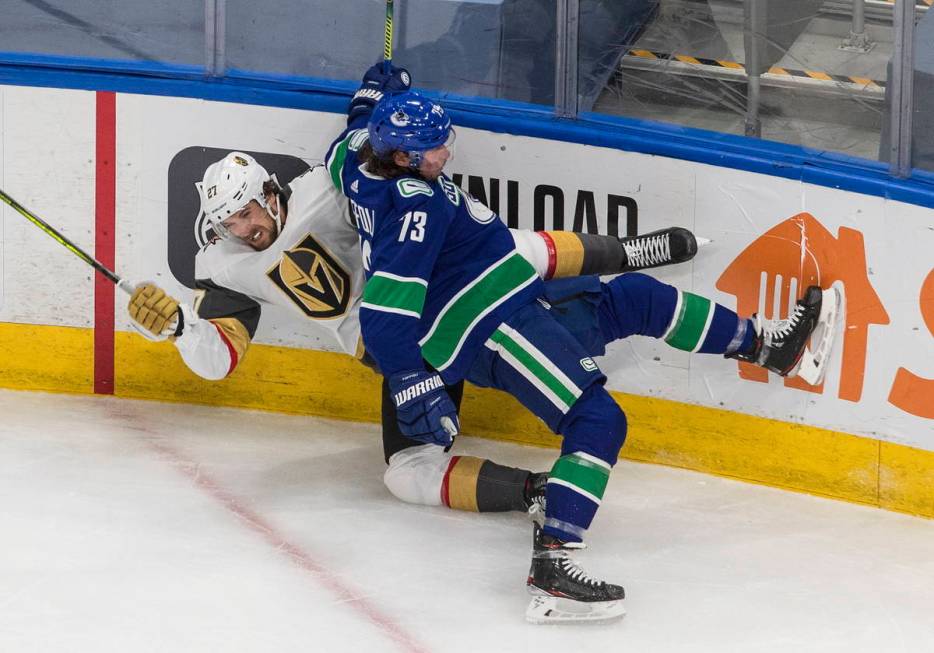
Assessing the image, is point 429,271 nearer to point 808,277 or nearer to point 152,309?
point 152,309

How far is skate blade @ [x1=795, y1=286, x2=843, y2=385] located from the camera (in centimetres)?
403

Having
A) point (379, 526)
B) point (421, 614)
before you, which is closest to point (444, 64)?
point (379, 526)

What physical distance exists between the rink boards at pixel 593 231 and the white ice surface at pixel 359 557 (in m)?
0.13

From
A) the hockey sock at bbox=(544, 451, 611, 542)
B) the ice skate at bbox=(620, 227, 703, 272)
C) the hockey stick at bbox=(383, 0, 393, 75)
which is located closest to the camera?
the hockey sock at bbox=(544, 451, 611, 542)

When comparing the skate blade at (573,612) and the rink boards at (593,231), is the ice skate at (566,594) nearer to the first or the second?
the skate blade at (573,612)

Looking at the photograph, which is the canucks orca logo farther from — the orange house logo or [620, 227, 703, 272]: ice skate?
the orange house logo

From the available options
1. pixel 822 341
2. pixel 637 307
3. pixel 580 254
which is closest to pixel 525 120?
pixel 580 254

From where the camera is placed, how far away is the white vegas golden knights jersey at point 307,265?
411 centimetres

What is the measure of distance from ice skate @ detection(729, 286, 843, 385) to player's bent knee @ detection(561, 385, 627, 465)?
1.92 ft

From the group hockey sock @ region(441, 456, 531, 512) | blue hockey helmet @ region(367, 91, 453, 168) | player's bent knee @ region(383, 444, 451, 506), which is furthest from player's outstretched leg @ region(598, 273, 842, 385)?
blue hockey helmet @ region(367, 91, 453, 168)

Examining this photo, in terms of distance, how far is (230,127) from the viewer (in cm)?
466

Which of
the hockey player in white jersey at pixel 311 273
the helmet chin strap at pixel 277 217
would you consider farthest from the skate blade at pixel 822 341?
the helmet chin strap at pixel 277 217

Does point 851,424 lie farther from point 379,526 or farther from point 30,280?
point 30,280

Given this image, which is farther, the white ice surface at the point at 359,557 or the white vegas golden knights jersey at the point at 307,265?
the white vegas golden knights jersey at the point at 307,265
